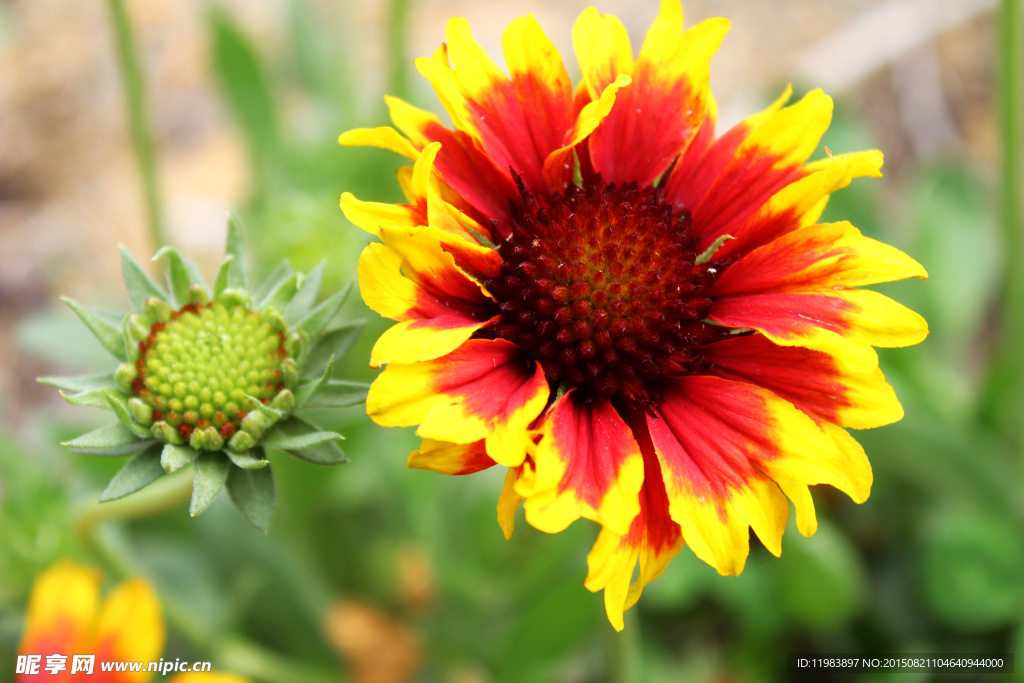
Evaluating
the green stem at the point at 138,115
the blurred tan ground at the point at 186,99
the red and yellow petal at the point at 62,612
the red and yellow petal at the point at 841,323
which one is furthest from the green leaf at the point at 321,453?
the blurred tan ground at the point at 186,99

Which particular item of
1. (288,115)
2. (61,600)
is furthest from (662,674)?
(288,115)

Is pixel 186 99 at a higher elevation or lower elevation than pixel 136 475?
higher

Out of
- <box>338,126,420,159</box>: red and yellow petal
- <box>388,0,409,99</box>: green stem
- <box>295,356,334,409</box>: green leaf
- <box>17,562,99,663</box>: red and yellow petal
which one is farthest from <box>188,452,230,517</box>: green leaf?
<box>388,0,409,99</box>: green stem

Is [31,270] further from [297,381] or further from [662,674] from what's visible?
[662,674]

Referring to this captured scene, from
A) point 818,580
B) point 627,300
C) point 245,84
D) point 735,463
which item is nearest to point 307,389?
point 627,300

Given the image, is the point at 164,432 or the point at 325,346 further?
the point at 325,346

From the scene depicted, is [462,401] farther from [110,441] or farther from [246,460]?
[110,441]

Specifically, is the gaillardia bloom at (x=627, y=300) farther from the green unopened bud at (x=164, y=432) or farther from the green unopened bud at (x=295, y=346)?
the green unopened bud at (x=164, y=432)
